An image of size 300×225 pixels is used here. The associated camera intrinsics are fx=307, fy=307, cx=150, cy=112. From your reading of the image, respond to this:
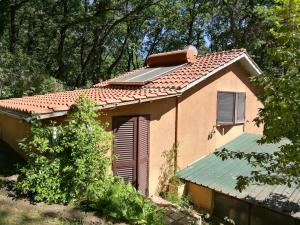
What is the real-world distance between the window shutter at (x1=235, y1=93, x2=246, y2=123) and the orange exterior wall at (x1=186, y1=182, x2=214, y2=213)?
4.39 meters

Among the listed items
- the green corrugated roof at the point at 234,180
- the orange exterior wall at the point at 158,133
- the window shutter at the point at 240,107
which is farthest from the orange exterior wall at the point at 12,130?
the window shutter at the point at 240,107

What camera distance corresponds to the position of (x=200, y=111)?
12.7 meters

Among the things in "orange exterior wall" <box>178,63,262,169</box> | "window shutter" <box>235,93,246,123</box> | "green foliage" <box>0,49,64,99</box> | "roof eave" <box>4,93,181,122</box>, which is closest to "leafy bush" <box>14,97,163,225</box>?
"roof eave" <box>4,93,181,122</box>

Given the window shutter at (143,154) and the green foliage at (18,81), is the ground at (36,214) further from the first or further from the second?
the green foliage at (18,81)

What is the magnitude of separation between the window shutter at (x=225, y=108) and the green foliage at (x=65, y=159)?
709cm

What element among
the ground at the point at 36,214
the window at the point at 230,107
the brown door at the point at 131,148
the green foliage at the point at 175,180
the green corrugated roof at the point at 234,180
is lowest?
the green foliage at the point at 175,180

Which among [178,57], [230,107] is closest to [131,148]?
[230,107]

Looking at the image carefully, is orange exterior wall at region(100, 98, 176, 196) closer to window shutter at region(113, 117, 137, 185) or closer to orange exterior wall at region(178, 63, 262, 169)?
orange exterior wall at region(178, 63, 262, 169)

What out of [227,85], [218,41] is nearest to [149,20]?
[218,41]

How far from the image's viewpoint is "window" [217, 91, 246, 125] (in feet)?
44.7

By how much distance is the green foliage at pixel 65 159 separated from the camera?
24.4ft

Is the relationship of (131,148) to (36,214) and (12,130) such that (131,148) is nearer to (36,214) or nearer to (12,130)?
(36,214)

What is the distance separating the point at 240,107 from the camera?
14.6 meters

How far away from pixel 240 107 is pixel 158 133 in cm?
541
